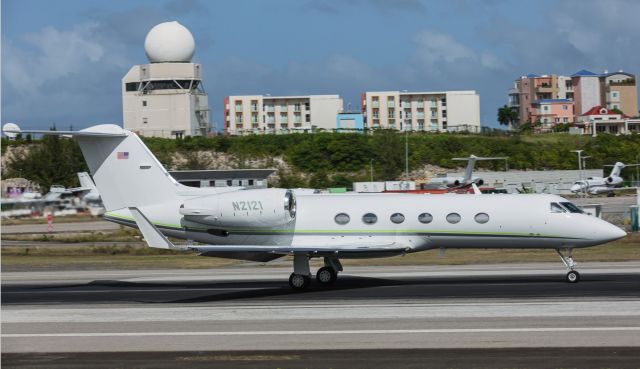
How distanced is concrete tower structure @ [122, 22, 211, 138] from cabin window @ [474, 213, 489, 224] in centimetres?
8299

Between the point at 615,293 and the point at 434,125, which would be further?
the point at 434,125

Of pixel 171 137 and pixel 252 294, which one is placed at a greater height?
pixel 171 137

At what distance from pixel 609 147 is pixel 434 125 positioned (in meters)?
43.4

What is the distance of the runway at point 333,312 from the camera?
60.7 ft

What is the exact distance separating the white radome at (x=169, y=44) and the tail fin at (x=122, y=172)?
79.3 meters

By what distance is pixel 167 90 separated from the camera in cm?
11338

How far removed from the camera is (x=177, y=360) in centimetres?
1720

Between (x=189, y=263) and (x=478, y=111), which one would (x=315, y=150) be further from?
(x=189, y=263)

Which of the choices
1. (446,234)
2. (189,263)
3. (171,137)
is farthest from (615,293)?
(171,137)

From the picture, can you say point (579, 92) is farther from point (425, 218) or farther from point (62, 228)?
point (425, 218)

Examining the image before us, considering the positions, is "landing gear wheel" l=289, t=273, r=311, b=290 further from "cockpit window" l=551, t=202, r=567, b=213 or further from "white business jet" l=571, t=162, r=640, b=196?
"white business jet" l=571, t=162, r=640, b=196

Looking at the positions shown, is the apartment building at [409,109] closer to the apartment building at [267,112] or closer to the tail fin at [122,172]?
the apartment building at [267,112]

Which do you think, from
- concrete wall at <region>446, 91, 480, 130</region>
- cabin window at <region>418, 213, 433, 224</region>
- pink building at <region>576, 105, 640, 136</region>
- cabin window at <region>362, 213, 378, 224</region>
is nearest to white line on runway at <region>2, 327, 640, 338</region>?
cabin window at <region>418, 213, 433, 224</region>

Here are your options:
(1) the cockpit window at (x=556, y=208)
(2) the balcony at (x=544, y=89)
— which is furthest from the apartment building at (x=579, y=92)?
(1) the cockpit window at (x=556, y=208)
